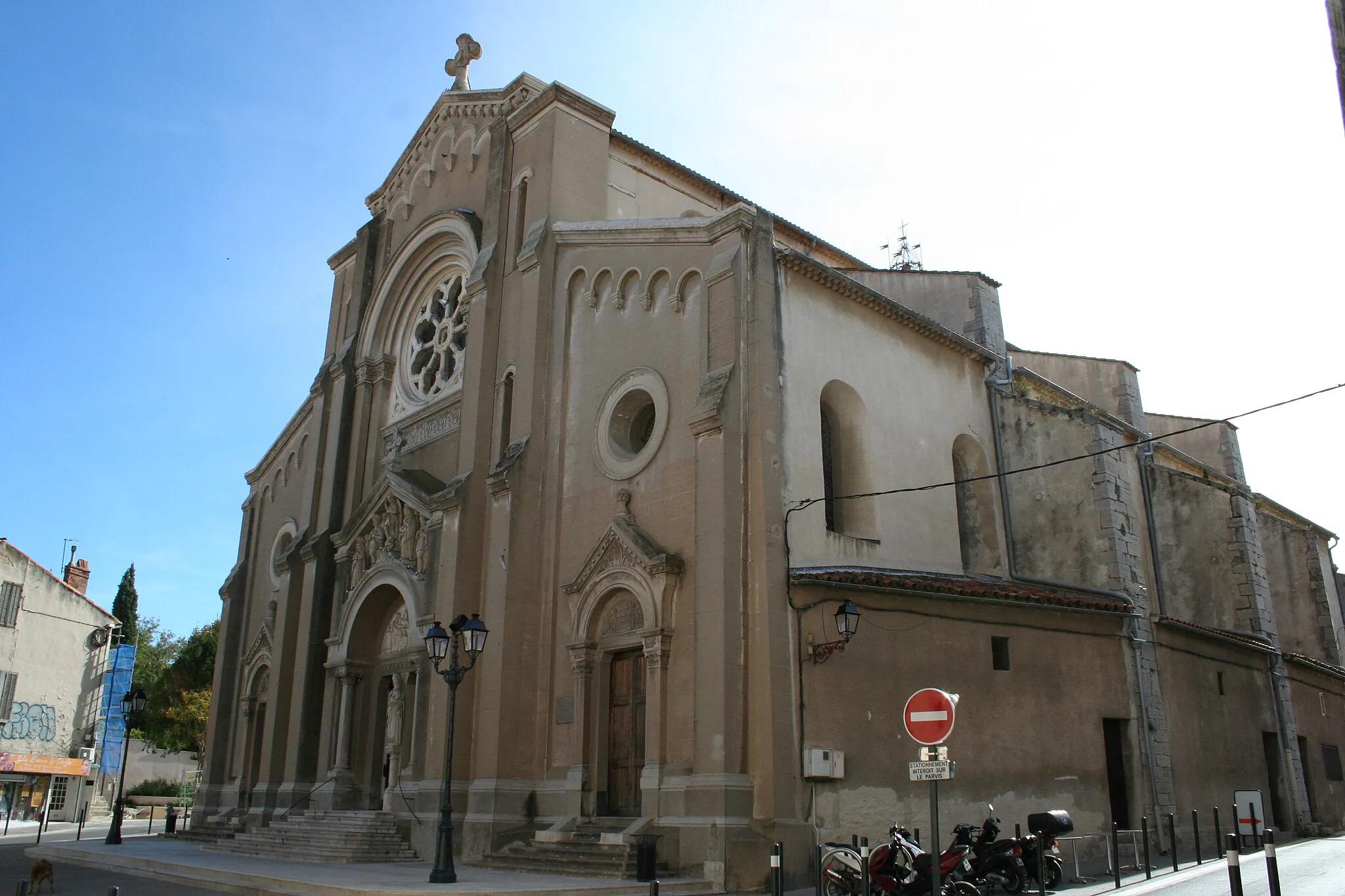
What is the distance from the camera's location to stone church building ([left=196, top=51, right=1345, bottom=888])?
49.4 feet

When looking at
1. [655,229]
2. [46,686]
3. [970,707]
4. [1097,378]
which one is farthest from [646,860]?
[46,686]

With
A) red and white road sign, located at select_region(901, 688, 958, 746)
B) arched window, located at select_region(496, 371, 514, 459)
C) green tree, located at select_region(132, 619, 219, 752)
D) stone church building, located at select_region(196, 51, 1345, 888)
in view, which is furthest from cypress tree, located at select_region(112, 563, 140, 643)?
red and white road sign, located at select_region(901, 688, 958, 746)

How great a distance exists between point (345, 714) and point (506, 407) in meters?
7.69

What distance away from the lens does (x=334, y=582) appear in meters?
24.7

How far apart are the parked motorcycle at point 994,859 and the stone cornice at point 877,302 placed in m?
9.29

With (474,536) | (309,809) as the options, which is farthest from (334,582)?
(474,536)

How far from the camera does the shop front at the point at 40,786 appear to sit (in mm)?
39781

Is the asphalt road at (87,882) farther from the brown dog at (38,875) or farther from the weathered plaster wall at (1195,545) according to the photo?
the weathered plaster wall at (1195,545)

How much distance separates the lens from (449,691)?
49.5ft

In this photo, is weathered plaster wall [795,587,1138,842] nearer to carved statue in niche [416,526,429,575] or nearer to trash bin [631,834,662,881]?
trash bin [631,834,662,881]

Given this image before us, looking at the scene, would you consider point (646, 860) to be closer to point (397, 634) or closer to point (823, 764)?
point (823, 764)

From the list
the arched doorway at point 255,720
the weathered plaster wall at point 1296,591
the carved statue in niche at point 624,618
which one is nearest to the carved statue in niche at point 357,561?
the arched doorway at point 255,720

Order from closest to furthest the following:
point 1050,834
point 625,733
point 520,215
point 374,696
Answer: point 1050,834 → point 625,733 → point 520,215 → point 374,696

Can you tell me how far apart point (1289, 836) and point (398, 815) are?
17.5 m
